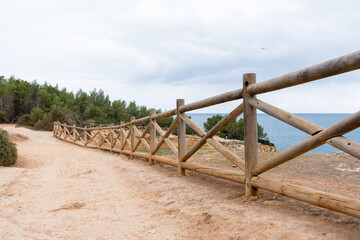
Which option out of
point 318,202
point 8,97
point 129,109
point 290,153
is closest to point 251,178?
point 290,153

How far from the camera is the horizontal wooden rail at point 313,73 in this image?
238cm

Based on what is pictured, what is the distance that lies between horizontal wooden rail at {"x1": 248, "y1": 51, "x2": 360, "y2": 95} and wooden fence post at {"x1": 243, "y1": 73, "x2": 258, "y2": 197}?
169 millimetres

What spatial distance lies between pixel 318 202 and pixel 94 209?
9.99ft

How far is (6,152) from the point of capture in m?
7.35

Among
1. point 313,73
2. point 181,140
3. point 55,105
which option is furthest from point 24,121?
point 313,73

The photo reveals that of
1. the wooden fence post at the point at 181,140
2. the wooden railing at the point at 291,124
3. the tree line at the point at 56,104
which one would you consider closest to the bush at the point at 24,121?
the tree line at the point at 56,104

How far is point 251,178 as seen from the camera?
3.63m

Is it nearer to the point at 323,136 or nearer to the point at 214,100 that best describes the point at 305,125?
the point at 323,136

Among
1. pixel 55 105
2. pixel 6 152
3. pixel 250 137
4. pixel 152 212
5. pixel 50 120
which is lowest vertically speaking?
pixel 152 212

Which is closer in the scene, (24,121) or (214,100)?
(214,100)

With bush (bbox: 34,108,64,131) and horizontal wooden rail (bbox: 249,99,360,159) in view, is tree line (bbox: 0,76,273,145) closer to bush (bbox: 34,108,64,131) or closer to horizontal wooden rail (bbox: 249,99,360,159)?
bush (bbox: 34,108,64,131)

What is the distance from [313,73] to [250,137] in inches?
46.9

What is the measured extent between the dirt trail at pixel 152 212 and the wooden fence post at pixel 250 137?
0.25m

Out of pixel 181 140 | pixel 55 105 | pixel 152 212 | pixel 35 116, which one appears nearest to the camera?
pixel 152 212
